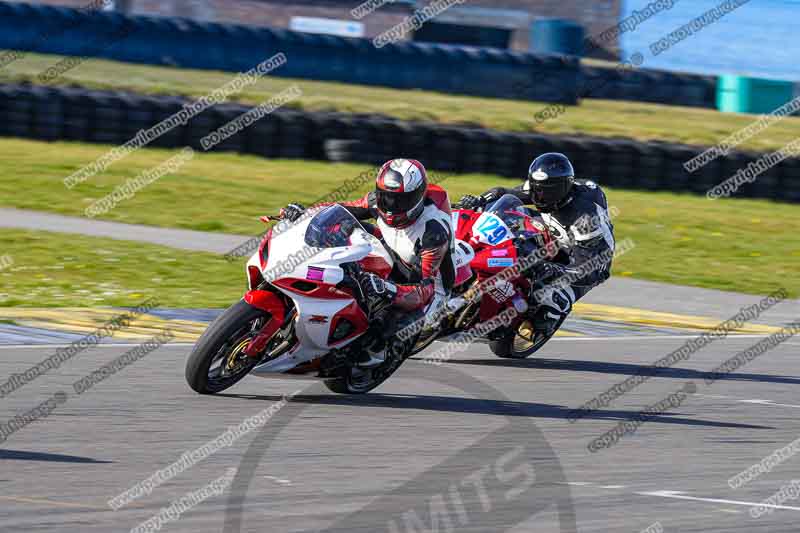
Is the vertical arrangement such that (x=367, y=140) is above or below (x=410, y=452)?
below

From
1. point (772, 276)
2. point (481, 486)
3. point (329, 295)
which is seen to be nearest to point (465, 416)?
point (329, 295)

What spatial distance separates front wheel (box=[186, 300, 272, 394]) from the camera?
24.1ft

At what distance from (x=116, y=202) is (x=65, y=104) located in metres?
4.00

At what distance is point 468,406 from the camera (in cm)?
826

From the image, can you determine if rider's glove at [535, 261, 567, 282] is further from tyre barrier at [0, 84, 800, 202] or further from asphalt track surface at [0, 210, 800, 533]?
tyre barrier at [0, 84, 800, 202]

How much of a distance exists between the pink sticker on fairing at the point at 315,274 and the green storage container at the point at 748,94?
28.4m

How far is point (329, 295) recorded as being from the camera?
300 inches

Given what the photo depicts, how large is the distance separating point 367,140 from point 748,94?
1693 cm

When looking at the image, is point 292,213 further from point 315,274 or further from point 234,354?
point 234,354

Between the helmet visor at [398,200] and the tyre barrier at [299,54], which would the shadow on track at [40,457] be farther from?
the tyre barrier at [299,54]

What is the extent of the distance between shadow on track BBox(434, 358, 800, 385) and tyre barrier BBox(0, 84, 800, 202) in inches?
405

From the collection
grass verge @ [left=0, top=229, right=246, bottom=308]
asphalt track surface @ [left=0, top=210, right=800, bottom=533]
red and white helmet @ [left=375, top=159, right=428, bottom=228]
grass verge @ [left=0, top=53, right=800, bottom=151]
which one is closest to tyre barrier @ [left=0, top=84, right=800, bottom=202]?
grass verge @ [left=0, top=53, right=800, bottom=151]

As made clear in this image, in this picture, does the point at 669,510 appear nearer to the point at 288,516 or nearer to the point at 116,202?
the point at 288,516

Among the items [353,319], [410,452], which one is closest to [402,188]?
[353,319]
